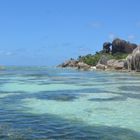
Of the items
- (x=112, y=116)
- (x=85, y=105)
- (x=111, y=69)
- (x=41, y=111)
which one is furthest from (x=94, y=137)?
(x=111, y=69)

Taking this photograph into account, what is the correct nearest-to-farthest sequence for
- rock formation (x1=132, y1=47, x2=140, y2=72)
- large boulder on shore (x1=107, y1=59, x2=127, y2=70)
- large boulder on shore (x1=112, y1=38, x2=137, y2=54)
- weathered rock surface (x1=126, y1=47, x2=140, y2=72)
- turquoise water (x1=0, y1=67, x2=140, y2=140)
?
turquoise water (x1=0, y1=67, x2=140, y2=140), rock formation (x1=132, y1=47, x2=140, y2=72), weathered rock surface (x1=126, y1=47, x2=140, y2=72), large boulder on shore (x1=107, y1=59, x2=127, y2=70), large boulder on shore (x1=112, y1=38, x2=137, y2=54)

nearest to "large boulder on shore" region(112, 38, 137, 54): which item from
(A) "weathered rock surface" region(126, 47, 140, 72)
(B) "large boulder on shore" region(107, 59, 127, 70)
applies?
(B) "large boulder on shore" region(107, 59, 127, 70)

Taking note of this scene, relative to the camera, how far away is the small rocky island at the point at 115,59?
80.0 m

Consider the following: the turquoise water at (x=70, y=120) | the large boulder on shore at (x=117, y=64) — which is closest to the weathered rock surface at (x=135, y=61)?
the large boulder on shore at (x=117, y=64)

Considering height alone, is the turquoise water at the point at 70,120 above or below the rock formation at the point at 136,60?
below

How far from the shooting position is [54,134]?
51.3 feet

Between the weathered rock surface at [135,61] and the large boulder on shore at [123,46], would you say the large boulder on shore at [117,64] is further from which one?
the large boulder on shore at [123,46]

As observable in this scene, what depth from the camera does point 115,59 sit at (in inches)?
4104

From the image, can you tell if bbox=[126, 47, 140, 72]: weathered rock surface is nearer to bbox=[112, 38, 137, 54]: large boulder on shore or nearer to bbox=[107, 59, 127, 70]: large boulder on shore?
bbox=[107, 59, 127, 70]: large boulder on shore

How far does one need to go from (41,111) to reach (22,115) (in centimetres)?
192

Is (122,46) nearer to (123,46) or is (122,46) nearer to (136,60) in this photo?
(123,46)

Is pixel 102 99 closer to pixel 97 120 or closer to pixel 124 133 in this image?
pixel 97 120

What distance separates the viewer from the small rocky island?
3151 inches

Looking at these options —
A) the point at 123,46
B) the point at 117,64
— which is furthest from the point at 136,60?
the point at 123,46
